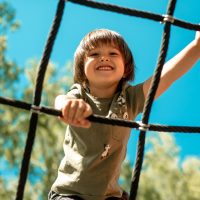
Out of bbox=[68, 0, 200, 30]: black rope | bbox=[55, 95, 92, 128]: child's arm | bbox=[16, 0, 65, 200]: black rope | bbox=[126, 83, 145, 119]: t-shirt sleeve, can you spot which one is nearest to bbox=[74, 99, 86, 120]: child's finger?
bbox=[55, 95, 92, 128]: child's arm

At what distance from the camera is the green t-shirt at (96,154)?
131cm

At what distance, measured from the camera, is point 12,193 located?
6.24 metres

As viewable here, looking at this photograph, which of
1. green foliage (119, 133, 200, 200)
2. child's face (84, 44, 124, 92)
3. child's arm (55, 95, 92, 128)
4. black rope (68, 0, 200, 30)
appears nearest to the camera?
child's arm (55, 95, 92, 128)

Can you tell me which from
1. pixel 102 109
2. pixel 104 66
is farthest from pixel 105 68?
pixel 102 109

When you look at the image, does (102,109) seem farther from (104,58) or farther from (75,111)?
(75,111)

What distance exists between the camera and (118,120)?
46.3 inches

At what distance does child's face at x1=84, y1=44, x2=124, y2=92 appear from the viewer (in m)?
1.40

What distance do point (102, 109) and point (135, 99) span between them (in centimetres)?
10

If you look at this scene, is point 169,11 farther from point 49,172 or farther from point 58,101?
point 49,172

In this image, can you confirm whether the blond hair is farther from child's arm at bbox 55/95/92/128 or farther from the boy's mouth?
child's arm at bbox 55/95/92/128

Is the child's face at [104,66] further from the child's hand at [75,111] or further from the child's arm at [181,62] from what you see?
the child's hand at [75,111]

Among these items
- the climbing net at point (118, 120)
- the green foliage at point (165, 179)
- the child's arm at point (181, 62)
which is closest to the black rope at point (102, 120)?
the climbing net at point (118, 120)

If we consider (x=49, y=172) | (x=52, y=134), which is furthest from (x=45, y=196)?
(x=52, y=134)

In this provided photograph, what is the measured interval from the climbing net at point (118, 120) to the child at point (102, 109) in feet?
0.21
